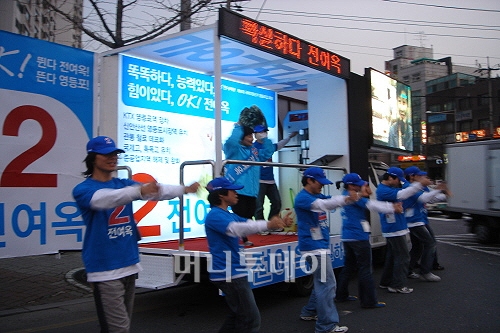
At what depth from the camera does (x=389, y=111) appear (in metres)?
9.77

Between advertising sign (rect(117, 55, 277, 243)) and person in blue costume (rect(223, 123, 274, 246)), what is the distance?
54 centimetres

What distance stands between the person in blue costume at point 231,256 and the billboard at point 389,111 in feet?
17.5

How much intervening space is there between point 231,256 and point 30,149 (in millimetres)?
3141

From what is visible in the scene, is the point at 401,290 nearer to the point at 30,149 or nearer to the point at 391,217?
the point at 391,217

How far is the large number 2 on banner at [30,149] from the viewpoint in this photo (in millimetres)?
5535

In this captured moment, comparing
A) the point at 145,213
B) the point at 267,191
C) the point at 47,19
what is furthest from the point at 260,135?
the point at 47,19

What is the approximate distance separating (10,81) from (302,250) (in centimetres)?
380

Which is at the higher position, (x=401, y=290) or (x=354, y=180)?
(x=354, y=180)

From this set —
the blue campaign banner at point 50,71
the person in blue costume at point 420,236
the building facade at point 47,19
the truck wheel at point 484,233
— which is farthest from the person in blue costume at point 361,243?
the truck wheel at point 484,233

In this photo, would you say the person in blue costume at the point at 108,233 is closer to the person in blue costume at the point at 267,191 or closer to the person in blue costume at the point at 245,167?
the person in blue costume at the point at 245,167

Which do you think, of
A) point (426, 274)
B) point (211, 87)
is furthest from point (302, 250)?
point (211, 87)

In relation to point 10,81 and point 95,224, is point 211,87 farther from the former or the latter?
A: point 95,224

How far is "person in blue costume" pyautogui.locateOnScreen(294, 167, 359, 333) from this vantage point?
4938mm

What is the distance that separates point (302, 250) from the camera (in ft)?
17.0
